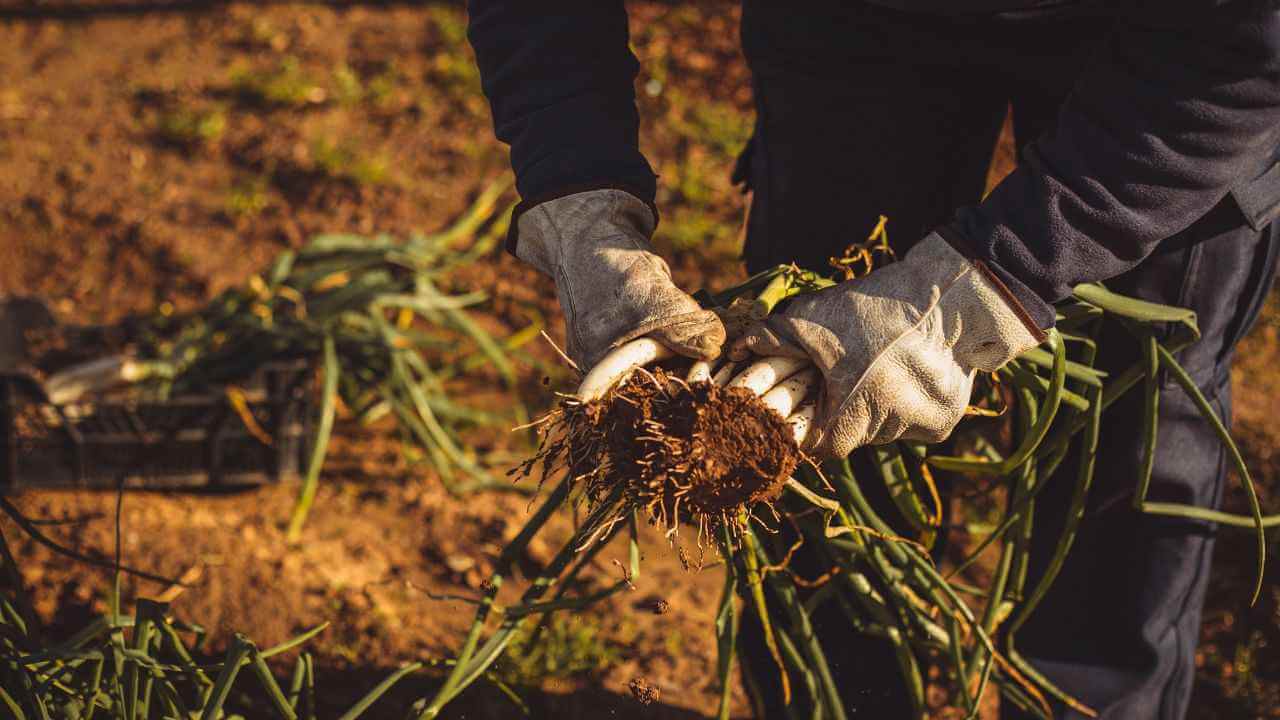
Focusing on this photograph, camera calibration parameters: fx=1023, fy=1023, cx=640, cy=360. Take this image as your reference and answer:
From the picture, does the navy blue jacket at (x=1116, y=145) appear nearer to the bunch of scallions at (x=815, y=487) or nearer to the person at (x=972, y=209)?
the person at (x=972, y=209)

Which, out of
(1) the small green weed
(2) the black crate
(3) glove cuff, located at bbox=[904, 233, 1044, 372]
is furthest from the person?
(2) the black crate

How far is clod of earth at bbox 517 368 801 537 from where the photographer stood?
100 cm

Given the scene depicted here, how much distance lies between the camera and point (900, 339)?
1.05 meters

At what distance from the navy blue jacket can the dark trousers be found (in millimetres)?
112

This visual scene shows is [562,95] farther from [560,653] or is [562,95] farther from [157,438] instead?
[157,438]

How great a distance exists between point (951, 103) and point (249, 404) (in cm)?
146

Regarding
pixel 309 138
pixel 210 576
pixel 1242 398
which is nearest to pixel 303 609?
pixel 210 576

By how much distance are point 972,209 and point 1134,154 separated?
0.52 feet

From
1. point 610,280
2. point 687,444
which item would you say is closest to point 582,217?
point 610,280

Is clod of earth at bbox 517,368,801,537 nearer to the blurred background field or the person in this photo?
the person

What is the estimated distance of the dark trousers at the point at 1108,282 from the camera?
4.04ft

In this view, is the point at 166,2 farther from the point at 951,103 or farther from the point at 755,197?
Result: the point at 951,103

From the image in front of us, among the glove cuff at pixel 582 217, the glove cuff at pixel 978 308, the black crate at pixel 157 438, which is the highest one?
the glove cuff at pixel 582 217

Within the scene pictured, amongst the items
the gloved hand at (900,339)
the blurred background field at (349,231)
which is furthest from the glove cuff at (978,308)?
the blurred background field at (349,231)
